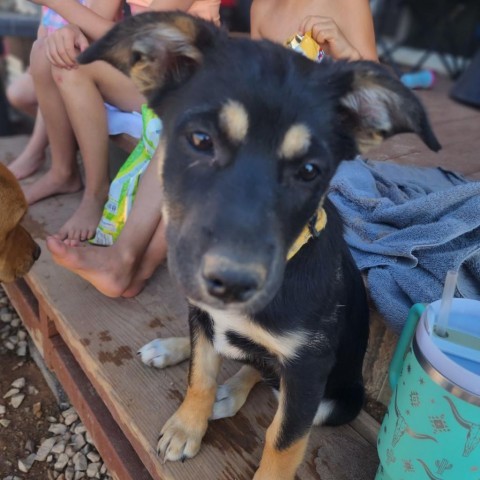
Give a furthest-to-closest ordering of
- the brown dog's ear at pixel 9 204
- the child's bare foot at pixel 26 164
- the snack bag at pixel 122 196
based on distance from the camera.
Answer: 1. the child's bare foot at pixel 26 164
2. the snack bag at pixel 122 196
3. the brown dog's ear at pixel 9 204

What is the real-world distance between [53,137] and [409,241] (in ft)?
7.66

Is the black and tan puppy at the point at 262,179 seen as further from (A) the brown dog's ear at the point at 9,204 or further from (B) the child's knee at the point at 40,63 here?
(B) the child's knee at the point at 40,63

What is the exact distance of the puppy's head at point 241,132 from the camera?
123 cm

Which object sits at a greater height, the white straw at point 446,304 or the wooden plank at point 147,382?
the white straw at point 446,304

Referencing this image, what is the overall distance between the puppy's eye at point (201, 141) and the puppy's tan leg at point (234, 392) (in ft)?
3.36

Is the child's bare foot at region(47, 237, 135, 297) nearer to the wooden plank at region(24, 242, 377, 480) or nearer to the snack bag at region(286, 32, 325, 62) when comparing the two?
the wooden plank at region(24, 242, 377, 480)

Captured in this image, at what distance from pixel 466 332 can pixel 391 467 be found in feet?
1.60

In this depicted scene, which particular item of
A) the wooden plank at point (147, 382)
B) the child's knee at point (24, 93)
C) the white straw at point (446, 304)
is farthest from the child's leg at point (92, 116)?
the white straw at point (446, 304)

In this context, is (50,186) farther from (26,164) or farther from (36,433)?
(36,433)

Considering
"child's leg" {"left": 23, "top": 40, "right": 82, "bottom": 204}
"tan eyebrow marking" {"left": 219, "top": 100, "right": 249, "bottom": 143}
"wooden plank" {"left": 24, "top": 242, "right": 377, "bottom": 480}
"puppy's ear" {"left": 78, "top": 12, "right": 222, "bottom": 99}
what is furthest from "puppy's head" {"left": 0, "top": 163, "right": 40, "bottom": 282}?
"tan eyebrow marking" {"left": 219, "top": 100, "right": 249, "bottom": 143}

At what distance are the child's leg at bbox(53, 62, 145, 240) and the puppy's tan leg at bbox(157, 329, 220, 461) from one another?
4.43 ft

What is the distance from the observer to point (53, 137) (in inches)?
130

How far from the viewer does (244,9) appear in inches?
247

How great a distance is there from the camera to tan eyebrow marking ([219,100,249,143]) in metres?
1.30
